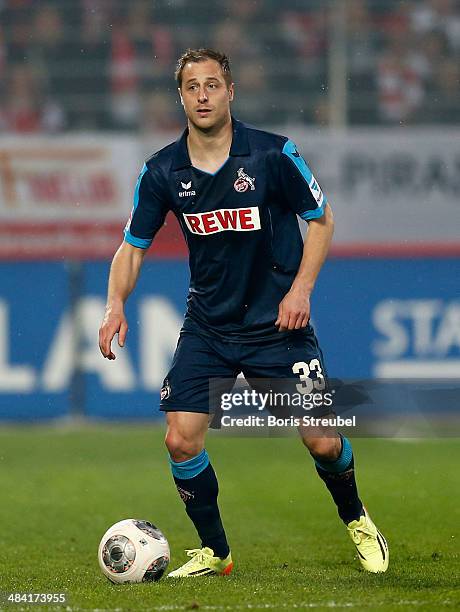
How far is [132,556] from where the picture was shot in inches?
206

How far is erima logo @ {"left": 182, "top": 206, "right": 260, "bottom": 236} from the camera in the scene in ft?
17.7

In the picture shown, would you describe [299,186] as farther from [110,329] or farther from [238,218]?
[110,329]

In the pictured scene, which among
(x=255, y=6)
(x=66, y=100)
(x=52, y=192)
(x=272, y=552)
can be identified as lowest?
(x=272, y=552)

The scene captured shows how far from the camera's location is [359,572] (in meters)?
5.49

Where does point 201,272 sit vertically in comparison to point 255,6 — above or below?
below

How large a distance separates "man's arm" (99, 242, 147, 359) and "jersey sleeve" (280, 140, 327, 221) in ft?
2.33

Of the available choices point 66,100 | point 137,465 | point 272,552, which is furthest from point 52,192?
point 272,552

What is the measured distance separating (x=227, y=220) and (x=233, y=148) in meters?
0.31

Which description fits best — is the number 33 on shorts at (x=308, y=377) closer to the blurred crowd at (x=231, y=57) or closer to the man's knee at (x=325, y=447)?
the man's knee at (x=325, y=447)

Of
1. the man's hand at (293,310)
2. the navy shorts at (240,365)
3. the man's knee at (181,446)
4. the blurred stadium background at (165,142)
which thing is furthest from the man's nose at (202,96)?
the blurred stadium background at (165,142)

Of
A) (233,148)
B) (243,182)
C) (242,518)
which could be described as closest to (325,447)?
(243,182)

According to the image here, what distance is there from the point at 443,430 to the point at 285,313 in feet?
22.8

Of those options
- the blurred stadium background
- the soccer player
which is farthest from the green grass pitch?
the blurred stadium background

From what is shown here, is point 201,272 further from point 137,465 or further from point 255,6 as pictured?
point 255,6
